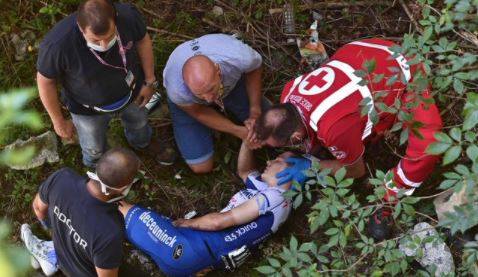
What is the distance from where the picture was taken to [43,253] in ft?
14.5

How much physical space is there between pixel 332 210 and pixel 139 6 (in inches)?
119

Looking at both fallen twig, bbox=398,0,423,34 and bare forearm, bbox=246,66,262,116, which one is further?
fallen twig, bbox=398,0,423,34

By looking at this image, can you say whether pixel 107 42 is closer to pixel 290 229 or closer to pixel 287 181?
pixel 287 181

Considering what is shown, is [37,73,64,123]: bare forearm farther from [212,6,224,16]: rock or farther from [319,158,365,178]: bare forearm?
[212,6,224,16]: rock

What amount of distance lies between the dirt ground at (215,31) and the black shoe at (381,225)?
1.04 m

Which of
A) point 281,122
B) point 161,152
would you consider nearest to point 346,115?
point 281,122

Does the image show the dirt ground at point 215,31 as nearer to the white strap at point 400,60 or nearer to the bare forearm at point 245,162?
the bare forearm at point 245,162

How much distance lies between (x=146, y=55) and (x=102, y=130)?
2.36ft

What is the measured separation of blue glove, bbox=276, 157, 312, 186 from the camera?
13.8ft

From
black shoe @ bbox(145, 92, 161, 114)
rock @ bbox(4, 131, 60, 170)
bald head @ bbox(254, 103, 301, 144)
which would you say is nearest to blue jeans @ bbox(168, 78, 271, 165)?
black shoe @ bbox(145, 92, 161, 114)

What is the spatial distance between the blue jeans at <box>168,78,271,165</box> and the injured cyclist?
56cm

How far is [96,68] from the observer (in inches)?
140

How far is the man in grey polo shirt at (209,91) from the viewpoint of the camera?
12.7 ft

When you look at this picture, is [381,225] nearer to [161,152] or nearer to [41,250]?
[161,152]
